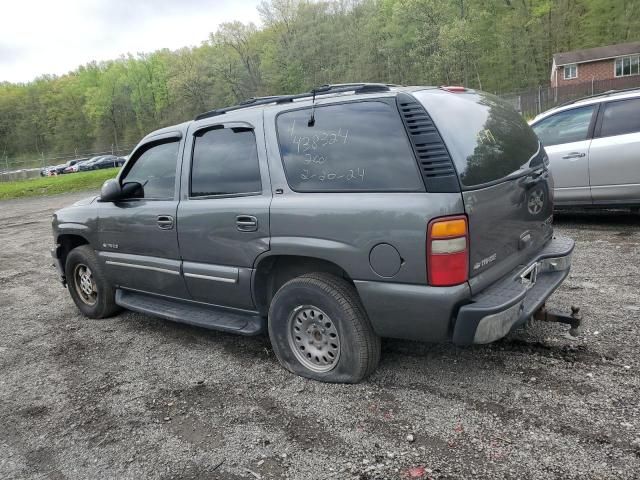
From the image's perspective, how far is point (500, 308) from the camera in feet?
9.19

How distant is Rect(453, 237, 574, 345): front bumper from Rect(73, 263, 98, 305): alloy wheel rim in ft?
12.5

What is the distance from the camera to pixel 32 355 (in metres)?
4.52

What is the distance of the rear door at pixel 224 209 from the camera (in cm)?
356


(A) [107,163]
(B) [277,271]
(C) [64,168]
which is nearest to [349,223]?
(B) [277,271]

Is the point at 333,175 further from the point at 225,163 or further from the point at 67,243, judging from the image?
the point at 67,243

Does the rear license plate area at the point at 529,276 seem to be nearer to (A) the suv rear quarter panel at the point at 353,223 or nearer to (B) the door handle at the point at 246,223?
(A) the suv rear quarter panel at the point at 353,223

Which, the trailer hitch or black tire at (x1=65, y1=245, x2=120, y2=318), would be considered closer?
the trailer hitch

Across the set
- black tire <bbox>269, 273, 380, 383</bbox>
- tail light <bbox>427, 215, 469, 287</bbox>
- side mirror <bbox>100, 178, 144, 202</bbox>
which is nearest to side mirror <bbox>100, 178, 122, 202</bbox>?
side mirror <bbox>100, 178, 144, 202</bbox>

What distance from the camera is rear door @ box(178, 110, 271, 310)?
3564 millimetres

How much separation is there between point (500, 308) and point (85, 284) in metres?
4.29

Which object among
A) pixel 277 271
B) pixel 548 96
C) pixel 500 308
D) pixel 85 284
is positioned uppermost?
pixel 548 96

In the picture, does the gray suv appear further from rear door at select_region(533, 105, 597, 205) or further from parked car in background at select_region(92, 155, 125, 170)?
parked car in background at select_region(92, 155, 125, 170)

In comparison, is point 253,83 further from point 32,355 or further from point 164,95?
point 32,355

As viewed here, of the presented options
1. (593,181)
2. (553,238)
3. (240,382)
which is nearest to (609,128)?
(593,181)
